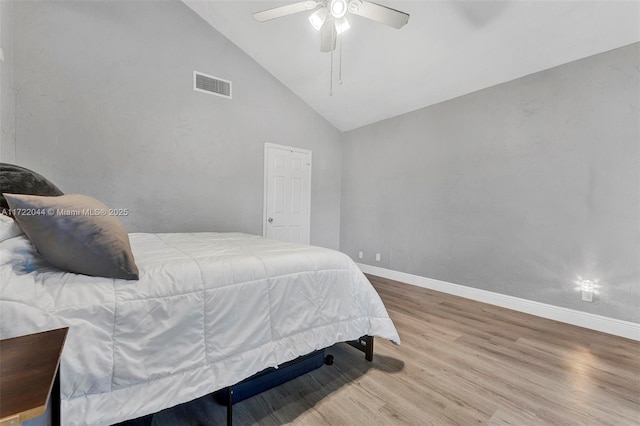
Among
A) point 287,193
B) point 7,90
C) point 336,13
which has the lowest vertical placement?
point 287,193

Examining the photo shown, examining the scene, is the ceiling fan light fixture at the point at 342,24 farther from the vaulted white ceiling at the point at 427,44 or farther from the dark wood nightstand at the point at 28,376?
the dark wood nightstand at the point at 28,376

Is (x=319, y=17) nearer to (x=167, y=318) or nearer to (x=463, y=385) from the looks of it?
(x=167, y=318)

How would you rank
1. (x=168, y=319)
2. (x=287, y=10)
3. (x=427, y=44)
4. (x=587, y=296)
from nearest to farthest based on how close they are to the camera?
(x=168, y=319)
(x=287, y=10)
(x=587, y=296)
(x=427, y=44)

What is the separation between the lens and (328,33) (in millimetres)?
2254

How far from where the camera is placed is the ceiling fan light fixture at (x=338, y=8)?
189 centimetres

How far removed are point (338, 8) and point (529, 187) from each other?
2.70 m

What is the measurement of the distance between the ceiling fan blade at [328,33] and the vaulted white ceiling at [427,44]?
0.75m

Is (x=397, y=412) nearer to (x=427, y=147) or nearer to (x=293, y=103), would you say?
(x=427, y=147)

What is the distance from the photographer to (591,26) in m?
2.41

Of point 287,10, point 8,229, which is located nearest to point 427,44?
point 287,10

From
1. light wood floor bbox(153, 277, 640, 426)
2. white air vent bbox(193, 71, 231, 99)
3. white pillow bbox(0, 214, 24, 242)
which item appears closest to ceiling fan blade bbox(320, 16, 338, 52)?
white air vent bbox(193, 71, 231, 99)

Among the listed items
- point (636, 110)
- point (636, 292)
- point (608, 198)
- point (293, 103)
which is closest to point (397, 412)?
point (636, 292)

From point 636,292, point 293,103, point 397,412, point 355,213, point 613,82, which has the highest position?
point 293,103

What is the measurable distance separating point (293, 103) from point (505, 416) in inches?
168
